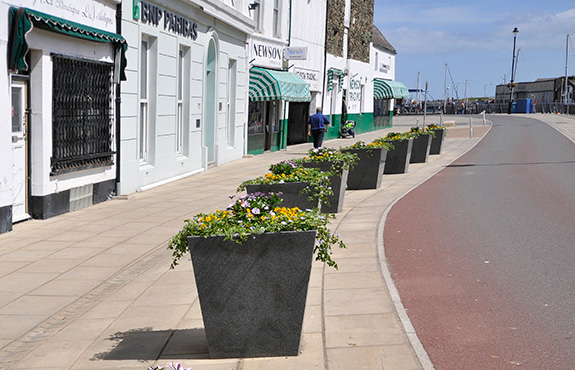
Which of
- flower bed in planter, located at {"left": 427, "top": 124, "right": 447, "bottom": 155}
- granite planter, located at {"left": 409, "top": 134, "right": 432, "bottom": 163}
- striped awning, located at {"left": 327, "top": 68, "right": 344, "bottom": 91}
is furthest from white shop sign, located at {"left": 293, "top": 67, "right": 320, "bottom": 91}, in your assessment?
granite planter, located at {"left": 409, "top": 134, "right": 432, "bottom": 163}

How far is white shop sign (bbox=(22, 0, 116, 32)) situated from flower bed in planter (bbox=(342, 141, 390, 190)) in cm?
618

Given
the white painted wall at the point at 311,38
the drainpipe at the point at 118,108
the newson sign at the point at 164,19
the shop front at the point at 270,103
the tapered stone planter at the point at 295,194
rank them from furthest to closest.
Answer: the white painted wall at the point at 311,38
the shop front at the point at 270,103
the newson sign at the point at 164,19
the drainpipe at the point at 118,108
the tapered stone planter at the point at 295,194

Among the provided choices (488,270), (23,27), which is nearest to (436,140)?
(23,27)

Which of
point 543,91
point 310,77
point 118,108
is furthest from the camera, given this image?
point 543,91

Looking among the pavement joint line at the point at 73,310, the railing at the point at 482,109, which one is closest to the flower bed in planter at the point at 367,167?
the pavement joint line at the point at 73,310

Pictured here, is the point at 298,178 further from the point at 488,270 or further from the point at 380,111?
the point at 380,111

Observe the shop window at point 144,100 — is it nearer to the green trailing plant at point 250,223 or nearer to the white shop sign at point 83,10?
the white shop sign at point 83,10

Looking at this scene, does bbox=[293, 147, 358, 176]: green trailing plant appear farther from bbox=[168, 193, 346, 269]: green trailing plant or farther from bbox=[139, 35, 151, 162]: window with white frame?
bbox=[168, 193, 346, 269]: green trailing plant

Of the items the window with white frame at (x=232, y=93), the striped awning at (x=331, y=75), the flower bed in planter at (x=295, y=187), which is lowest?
the flower bed in planter at (x=295, y=187)

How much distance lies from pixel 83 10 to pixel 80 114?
1847 millimetres

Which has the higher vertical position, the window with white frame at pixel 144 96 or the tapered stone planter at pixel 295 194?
the window with white frame at pixel 144 96

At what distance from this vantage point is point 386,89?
54.7 meters

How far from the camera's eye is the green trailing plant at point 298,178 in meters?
10.6

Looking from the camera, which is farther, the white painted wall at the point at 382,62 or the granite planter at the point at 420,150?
the white painted wall at the point at 382,62
